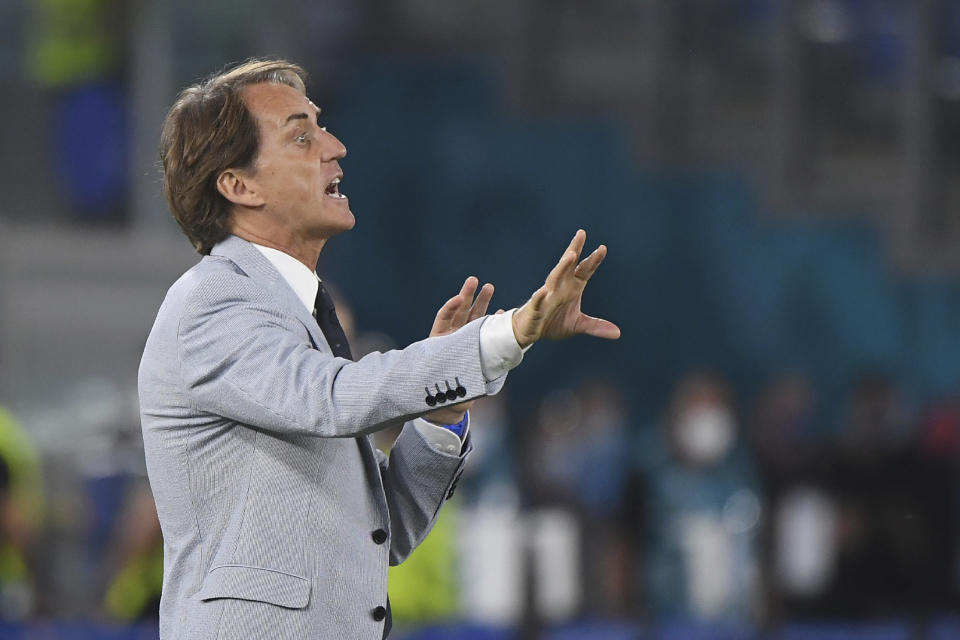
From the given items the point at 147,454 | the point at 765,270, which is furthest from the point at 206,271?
the point at 765,270

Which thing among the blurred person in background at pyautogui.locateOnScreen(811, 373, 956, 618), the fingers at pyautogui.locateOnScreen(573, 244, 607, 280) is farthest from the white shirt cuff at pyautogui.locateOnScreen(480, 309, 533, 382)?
the blurred person in background at pyautogui.locateOnScreen(811, 373, 956, 618)

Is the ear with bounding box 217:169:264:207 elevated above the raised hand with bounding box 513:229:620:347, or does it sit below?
above

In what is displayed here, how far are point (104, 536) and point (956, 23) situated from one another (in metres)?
5.13

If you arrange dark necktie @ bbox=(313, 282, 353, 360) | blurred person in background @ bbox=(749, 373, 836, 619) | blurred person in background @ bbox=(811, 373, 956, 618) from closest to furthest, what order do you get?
dark necktie @ bbox=(313, 282, 353, 360)
blurred person in background @ bbox=(749, 373, 836, 619)
blurred person in background @ bbox=(811, 373, 956, 618)

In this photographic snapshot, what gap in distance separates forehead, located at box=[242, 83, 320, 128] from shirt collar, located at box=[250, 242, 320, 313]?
0.65 ft

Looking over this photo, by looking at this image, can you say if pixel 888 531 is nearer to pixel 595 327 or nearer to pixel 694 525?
pixel 694 525

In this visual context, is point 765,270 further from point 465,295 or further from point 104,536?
point 465,295

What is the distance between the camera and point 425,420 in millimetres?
2834

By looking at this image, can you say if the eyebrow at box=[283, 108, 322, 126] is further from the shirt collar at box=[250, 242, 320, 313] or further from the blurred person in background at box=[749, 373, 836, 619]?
the blurred person in background at box=[749, 373, 836, 619]

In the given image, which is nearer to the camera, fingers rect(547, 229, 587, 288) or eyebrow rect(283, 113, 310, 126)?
fingers rect(547, 229, 587, 288)

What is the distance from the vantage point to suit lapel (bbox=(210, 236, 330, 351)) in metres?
2.59

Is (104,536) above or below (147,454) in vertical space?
below

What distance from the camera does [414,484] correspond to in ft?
9.30

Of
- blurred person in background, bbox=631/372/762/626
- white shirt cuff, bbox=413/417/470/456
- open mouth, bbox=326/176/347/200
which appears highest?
open mouth, bbox=326/176/347/200
